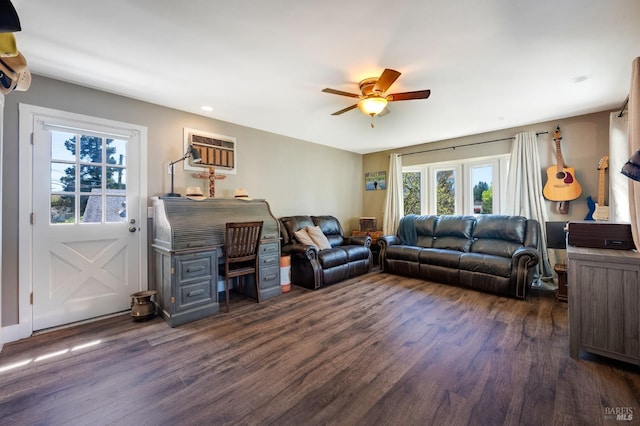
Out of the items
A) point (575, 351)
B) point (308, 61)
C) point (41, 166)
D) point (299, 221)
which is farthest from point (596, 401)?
point (41, 166)

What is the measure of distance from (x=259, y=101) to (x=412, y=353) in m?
3.01

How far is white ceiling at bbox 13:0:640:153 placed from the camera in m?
1.70

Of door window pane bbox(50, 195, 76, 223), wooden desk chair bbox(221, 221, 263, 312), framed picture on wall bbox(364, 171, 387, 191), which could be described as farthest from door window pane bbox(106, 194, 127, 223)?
framed picture on wall bbox(364, 171, 387, 191)

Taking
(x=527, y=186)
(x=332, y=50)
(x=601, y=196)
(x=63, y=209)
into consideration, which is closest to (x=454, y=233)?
(x=527, y=186)

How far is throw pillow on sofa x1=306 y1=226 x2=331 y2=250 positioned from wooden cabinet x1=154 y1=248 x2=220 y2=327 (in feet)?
5.57

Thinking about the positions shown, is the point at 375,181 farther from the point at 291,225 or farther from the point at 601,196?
the point at 601,196

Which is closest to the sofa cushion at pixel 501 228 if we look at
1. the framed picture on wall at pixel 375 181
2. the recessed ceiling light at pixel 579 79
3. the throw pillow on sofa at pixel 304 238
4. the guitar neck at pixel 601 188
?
the guitar neck at pixel 601 188

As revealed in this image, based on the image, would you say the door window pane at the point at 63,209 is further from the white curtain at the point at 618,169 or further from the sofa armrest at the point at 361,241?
the white curtain at the point at 618,169

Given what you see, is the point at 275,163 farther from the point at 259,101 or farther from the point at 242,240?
the point at 242,240

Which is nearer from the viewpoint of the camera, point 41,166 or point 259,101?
point 41,166

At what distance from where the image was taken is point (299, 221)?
452 centimetres

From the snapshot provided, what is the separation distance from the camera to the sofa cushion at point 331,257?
3.88 m
